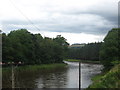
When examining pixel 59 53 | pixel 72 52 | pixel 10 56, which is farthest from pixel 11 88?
pixel 72 52

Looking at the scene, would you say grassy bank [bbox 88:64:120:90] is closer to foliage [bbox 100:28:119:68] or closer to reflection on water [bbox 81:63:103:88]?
reflection on water [bbox 81:63:103:88]

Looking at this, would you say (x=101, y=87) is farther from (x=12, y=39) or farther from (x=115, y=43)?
(x=12, y=39)

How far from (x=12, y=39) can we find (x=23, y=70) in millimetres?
8334

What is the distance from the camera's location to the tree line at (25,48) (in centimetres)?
4995

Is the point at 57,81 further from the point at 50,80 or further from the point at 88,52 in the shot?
the point at 88,52

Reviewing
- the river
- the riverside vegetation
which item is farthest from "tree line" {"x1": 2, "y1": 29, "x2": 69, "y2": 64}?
the river

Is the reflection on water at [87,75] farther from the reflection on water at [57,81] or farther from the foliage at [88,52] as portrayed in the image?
the foliage at [88,52]

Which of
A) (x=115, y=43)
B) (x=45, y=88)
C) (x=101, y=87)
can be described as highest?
(x=115, y=43)

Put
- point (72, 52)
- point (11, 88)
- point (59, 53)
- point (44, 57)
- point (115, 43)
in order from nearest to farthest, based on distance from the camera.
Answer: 1. point (11, 88)
2. point (115, 43)
3. point (44, 57)
4. point (59, 53)
5. point (72, 52)

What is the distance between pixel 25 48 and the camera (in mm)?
57906

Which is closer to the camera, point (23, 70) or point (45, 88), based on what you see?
point (45, 88)

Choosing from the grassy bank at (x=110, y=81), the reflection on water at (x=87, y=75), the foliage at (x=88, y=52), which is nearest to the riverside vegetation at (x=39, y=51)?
the reflection on water at (x=87, y=75)

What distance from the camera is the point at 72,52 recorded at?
13725cm

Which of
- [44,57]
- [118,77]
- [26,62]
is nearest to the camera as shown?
[118,77]
